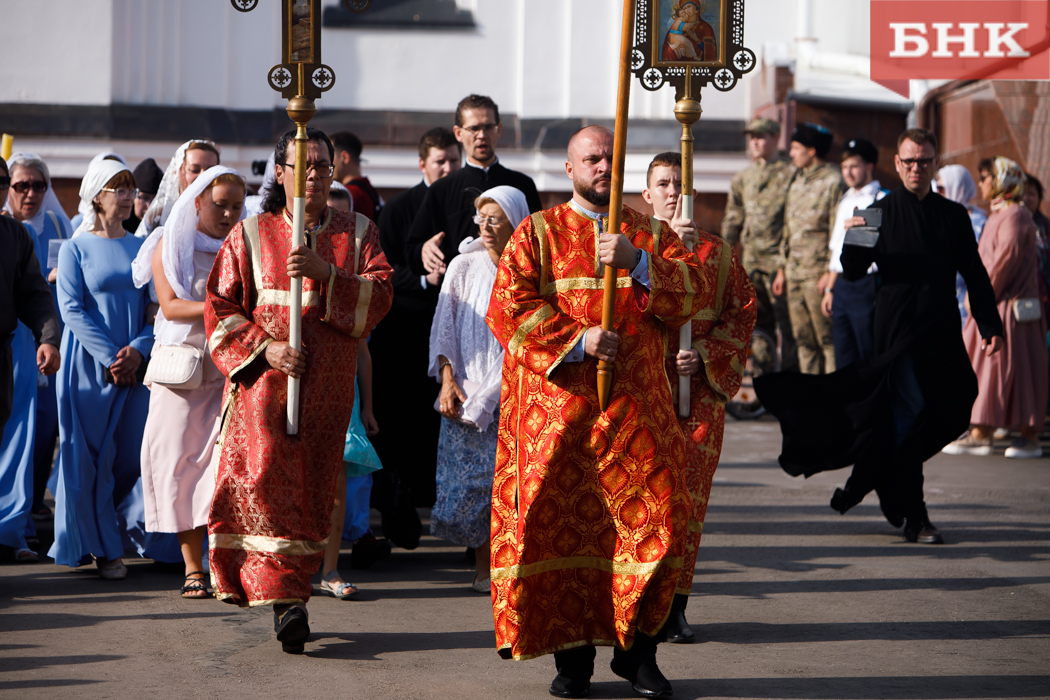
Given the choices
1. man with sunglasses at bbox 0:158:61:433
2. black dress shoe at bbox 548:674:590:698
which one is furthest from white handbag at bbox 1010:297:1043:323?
man with sunglasses at bbox 0:158:61:433

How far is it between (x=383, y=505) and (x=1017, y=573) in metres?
3.12

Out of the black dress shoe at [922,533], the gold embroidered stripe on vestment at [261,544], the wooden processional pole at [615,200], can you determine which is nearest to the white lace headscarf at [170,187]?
the gold embroidered stripe on vestment at [261,544]

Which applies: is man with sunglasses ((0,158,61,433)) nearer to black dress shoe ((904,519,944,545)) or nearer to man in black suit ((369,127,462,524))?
man in black suit ((369,127,462,524))

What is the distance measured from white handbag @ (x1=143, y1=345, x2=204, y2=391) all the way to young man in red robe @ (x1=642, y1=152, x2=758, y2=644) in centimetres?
210

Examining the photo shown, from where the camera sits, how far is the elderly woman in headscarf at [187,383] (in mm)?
6234

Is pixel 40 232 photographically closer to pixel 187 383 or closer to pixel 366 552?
pixel 187 383

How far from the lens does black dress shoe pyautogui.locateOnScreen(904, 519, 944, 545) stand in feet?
24.8

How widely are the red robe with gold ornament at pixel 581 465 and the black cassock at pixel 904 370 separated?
10.0ft

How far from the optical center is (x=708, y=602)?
6230 millimetres

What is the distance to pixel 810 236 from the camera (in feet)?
39.2

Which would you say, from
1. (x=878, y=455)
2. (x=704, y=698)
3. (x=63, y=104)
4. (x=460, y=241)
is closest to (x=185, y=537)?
(x=460, y=241)

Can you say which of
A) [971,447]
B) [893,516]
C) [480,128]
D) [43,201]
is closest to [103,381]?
[43,201]

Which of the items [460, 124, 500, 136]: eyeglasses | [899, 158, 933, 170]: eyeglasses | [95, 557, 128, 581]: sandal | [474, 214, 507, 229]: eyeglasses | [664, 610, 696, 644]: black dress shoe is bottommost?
[95, 557, 128, 581]: sandal

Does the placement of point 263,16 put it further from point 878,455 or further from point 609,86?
point 878,455
